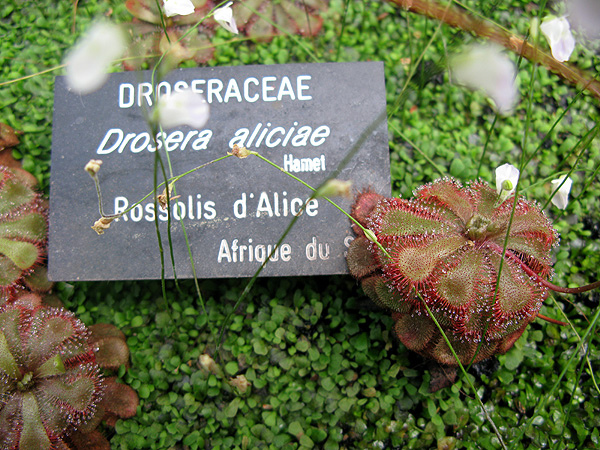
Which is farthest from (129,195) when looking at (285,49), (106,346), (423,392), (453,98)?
(453,98)

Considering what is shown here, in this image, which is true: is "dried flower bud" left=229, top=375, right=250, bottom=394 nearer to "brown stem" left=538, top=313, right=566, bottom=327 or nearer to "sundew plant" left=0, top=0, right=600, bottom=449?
"sundew plant" left=0, top=0, right=600, bottom=449

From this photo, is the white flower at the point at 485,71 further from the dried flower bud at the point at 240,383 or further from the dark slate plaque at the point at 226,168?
the dried flower bud at the point at 240,383

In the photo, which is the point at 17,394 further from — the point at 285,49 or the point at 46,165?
the point at 285,49

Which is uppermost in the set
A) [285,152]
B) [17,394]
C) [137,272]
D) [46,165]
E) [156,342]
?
[285,152]

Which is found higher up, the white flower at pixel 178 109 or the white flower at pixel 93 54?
the white flower at pixel 93 54

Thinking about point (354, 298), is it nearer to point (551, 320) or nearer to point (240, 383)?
point (240, 383)

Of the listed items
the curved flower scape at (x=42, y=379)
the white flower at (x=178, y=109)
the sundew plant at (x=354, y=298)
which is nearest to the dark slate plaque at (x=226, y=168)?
the sundew plant at (x=354, y=298)

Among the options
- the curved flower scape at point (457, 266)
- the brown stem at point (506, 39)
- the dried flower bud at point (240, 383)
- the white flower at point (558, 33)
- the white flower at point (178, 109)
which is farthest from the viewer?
the brown stem at point (506, 39)
